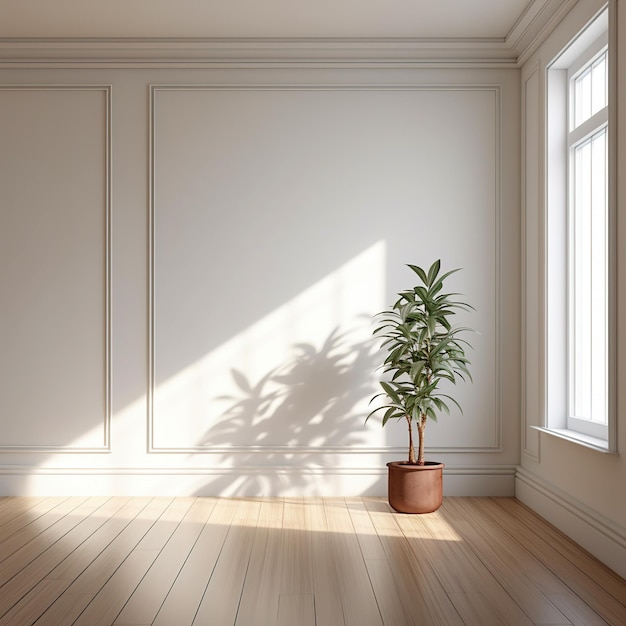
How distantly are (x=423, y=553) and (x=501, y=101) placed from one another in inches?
120

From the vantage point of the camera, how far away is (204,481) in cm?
487

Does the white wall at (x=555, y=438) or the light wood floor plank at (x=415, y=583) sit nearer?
the light wood floor plank at (x=415, y=583)

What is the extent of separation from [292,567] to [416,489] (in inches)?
48.5

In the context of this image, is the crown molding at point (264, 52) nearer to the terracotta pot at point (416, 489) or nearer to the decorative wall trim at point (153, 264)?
the decorative wall trim at point (153, 264)

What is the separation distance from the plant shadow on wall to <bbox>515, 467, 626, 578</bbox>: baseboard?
110cm

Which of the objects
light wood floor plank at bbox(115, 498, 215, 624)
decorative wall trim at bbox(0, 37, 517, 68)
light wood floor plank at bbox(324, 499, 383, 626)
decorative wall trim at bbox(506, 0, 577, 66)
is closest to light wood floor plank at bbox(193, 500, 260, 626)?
light wood floor plank at bbox(115, 498, 215, 624)

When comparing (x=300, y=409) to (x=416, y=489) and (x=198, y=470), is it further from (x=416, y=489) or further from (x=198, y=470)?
(x=416, y=489)

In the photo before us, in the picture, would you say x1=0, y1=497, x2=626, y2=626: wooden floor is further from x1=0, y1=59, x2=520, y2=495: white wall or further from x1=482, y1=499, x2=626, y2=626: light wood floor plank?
x1=0, y1=59, x2=520, y2=495: white wall

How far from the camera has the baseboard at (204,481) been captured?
15.9 feet

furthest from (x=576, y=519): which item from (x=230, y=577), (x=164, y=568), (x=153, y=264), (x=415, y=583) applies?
(x=153, y=264)

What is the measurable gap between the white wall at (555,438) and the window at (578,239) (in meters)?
0.10

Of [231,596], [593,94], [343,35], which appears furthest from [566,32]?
[231,596]

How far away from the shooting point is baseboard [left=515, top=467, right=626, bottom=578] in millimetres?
3279

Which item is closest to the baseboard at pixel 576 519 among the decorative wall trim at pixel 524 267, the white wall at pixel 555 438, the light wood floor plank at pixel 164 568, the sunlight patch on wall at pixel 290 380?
the white wall at pixel 555 438
